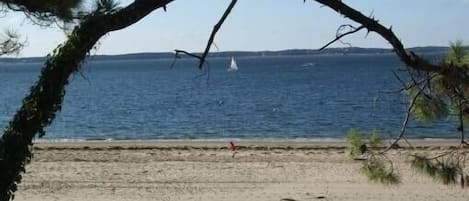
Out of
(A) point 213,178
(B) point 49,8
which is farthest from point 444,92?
(A) point 213,178

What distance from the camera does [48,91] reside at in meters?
3.05

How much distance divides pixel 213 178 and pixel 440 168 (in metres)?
9.19

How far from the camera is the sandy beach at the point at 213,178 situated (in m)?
10.6

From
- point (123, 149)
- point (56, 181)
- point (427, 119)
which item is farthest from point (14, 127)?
point (123, 149)

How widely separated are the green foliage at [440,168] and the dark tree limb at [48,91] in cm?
Result: 161

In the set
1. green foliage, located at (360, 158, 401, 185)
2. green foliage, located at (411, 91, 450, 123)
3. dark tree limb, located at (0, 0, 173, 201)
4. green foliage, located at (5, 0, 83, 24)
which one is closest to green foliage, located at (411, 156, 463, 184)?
green foliage, located at (360, 158, 401, 185)

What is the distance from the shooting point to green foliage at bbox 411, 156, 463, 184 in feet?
11.7

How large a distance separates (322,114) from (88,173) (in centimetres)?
2484

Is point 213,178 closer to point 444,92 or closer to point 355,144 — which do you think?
point 355,144

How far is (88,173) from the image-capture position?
13352 mm

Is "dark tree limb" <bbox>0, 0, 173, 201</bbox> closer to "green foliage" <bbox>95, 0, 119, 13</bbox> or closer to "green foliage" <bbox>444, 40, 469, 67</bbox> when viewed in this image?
"green foliage" <bbox>95, 0, 119, 13</bbox>

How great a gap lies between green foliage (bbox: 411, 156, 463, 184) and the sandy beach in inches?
181

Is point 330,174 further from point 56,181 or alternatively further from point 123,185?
point 56,181

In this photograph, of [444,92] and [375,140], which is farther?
[375,140]
